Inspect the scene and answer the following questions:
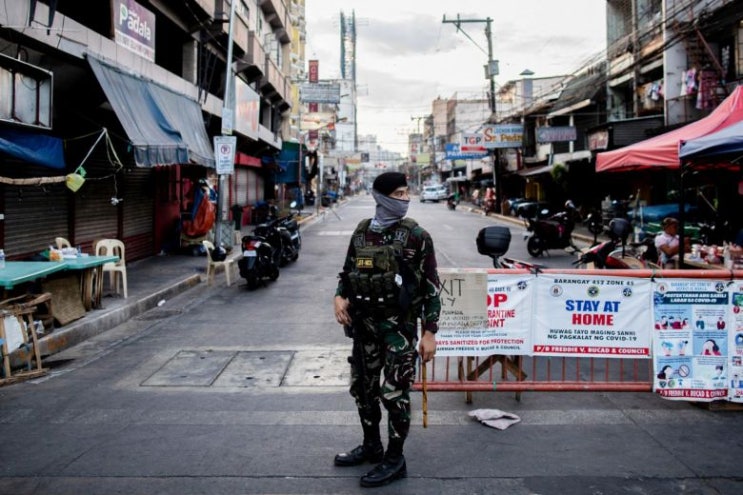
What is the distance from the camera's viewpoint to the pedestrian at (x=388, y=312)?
4070 millimetres

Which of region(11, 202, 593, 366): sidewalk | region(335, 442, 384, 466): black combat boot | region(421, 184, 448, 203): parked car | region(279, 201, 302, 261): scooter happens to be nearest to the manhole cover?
region(11, 202, 593, 366): sidewalk

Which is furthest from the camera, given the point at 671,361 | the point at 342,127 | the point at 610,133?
the point at 342,127

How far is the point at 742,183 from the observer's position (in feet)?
39.4

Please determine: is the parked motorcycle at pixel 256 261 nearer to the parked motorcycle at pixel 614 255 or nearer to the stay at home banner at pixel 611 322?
the parked motorcycle at pixel 614 255

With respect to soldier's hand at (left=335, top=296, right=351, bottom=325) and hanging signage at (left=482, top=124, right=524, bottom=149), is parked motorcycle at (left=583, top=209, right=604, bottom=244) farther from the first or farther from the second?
soldier's hand at (left=335, top=296, right=351, bottom=325)

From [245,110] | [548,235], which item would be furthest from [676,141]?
[245,110]

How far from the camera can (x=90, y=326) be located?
28.3 feet

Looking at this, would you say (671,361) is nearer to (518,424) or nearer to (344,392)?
(518,424)

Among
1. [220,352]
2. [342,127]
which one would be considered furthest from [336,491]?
[342,127]

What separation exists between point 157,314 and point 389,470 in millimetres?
7131

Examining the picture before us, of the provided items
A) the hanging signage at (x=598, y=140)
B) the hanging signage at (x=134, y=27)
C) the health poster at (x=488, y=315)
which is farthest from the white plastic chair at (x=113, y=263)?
the hanging signage at (x=598, y=140)

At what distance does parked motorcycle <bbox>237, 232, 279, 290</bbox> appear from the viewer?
12.5 m

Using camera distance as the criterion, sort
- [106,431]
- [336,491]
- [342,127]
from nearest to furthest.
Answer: [336,491]
[106,431]
[342,127]

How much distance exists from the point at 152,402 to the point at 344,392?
5.78 ft
